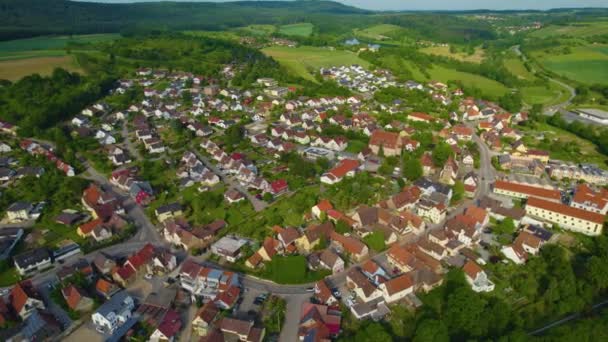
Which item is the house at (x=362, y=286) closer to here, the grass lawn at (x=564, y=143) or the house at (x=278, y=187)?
the house at (x=278, y=187)

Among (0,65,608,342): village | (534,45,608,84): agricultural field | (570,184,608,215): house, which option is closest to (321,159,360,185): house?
(0,65,608,342): village

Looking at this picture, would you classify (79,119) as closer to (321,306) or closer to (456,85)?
(321,306)

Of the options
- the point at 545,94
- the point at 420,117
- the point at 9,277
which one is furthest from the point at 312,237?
the point at 545,94

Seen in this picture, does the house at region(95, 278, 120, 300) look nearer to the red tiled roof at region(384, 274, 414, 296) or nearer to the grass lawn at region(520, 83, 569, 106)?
the red tiled roof at region(384, 274, 414, 296)

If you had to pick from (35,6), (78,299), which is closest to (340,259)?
(78,299)

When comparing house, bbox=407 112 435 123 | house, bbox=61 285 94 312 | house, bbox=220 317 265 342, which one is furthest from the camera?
house, bbox=407 112 435 123

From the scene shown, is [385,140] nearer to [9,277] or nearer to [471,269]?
[471,269]
